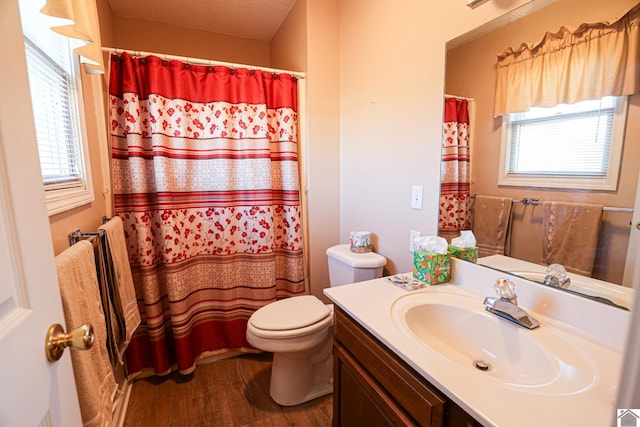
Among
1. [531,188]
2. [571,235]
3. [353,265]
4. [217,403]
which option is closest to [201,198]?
[353,265]

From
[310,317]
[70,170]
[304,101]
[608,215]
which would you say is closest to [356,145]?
[304,101]

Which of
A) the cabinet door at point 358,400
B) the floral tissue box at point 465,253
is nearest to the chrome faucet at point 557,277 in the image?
the floral tissue box at point 465,253

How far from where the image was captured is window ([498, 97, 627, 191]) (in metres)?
→ 0.83

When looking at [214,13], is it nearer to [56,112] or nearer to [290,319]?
[56,112]

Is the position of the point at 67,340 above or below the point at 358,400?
above

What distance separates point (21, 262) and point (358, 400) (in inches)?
40.4

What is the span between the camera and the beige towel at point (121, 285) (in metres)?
1.23

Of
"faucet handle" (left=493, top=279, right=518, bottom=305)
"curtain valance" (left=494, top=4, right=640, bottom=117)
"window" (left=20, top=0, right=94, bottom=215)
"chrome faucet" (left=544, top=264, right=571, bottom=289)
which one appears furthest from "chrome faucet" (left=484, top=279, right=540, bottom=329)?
"window" (left=20, top=0, right=94, bottom=215)

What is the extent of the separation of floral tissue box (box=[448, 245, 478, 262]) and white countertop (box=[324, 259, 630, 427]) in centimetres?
3

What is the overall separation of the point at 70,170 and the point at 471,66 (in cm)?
173

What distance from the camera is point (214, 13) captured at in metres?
2.12

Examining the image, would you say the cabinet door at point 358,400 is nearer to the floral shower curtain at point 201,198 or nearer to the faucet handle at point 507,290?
the faucet handle at point 507,290

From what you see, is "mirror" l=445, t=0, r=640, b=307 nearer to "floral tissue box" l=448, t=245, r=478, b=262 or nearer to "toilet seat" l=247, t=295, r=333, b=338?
"floral tissue box" l=448, t=245, r=478, b=262

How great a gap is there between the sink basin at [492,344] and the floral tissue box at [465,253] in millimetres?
171
